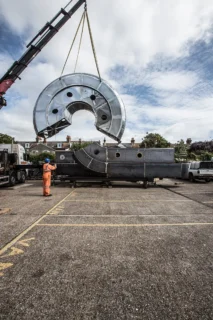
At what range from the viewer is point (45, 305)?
88.0 inches

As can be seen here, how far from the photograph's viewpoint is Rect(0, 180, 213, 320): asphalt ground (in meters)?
2.20

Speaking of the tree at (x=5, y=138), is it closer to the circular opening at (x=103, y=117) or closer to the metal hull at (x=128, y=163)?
the metal hull at (x=128, y=163)

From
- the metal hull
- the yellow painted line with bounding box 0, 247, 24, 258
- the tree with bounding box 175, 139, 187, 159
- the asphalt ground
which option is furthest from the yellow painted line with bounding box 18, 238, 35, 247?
the tree with bounding box 175, 139, 187, 159

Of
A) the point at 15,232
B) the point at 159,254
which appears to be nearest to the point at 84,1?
the point at 15,232

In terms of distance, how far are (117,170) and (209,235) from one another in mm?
8436

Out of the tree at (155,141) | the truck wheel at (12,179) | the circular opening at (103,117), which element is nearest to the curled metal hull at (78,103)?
the circular opening at (103,117)

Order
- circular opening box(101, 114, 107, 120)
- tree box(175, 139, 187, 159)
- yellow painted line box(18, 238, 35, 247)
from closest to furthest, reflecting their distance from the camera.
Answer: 1. yellow painted line box(18, 238, 35, 247)
2. circular opening box(101, 114, 107, 120)
3. tree box(175, 139, 187, 159)

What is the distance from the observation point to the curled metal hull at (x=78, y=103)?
10.2 m

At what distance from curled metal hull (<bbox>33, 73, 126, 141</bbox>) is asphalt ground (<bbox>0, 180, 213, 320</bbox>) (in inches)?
217

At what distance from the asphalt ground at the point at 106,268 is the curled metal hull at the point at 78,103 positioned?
5.51m

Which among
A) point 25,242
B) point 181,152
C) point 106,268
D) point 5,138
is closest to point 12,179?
point 25,242

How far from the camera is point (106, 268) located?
3.02 m

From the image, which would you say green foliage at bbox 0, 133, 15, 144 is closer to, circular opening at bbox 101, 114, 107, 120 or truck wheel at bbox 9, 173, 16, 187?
truck wheel at bbox 9, 173, 16, 187

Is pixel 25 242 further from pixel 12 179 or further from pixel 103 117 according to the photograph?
pixel 12 179
